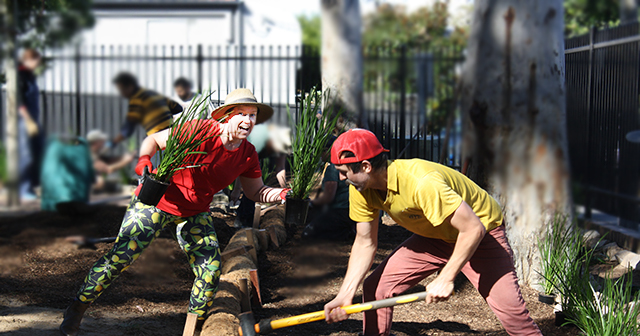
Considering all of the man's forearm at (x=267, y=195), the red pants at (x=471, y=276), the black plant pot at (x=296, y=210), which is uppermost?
the man's forearm at (x=267, y=195)

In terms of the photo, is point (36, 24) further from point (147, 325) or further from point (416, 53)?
point (147, 325)

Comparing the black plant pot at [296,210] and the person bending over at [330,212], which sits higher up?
the black plant pot at [296,210]

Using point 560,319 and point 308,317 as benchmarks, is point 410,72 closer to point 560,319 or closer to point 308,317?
point 560,319

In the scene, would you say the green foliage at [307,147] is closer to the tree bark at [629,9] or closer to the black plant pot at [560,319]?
the black plant pot at [560,319]

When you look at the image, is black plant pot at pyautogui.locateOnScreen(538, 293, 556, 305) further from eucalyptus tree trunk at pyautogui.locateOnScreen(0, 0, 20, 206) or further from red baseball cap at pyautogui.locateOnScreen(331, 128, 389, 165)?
eucalyptus tree trunk at pyautogui.locateOnScreen(0, 0, 20, 206)

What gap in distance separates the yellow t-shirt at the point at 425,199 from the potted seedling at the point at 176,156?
98cm

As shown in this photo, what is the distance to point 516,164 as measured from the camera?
15.5 feet

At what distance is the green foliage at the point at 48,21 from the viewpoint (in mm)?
8469

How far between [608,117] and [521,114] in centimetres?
307

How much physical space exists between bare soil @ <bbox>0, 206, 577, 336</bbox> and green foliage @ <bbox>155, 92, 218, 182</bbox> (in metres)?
1.18

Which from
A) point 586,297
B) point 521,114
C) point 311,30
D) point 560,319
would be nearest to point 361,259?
point 586,297

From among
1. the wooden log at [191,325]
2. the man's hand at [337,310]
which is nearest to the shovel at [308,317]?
the man's hand at [337,310]

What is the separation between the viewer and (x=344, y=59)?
8.05 m

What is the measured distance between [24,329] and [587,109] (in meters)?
7.10
